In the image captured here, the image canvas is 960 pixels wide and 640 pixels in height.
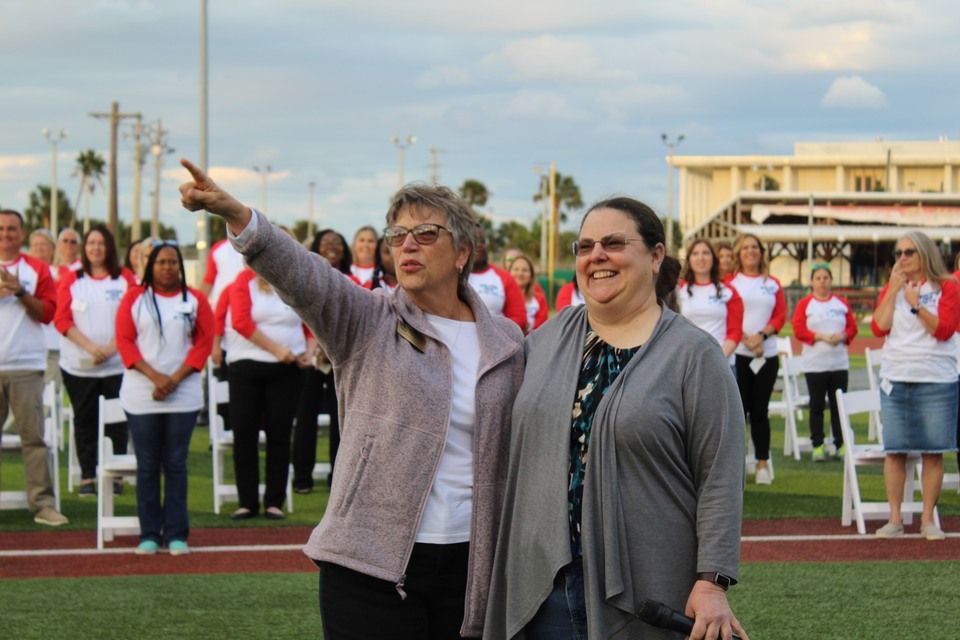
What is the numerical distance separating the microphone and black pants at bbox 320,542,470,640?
621 mm

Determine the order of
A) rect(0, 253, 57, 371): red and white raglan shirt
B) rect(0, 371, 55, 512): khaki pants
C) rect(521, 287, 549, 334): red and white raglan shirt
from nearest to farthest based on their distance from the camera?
rect(0, 253, 57, 371): red and white raglan shirt < rect(0, 371, 55, 512): khaki pants < rect(521, 287, 549, 334): red and white raglan shirt

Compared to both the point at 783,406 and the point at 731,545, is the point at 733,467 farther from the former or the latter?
the point at 783,406

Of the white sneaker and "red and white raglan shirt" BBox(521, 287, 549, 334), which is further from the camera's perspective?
"red and white raglan shirt" BBox(521, 287, 549, 334)

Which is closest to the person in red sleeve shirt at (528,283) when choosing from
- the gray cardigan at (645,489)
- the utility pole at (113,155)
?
the gray cardigan at (645,489)

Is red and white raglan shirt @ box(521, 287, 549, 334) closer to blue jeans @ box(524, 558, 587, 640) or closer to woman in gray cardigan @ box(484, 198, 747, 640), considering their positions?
woman in gray cardigan @ box(484, 198, 747, 640)

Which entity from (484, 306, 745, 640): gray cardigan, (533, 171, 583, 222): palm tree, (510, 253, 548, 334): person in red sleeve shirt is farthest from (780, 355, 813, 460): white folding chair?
(533, 171, 583, 222): palm tree

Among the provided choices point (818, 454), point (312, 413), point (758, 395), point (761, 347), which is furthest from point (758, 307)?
point (312, 413)

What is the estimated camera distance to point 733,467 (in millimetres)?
3580

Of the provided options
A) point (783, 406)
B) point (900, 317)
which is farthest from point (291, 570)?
point (783, 406)

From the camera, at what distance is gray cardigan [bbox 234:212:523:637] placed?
3748mm

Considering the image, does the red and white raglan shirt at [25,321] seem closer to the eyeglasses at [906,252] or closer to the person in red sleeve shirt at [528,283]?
the person in red sleeve shirt at [528,283]

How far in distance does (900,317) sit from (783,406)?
5062 mm

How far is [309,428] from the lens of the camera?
11.9m

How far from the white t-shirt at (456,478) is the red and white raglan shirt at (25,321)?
7.24m
